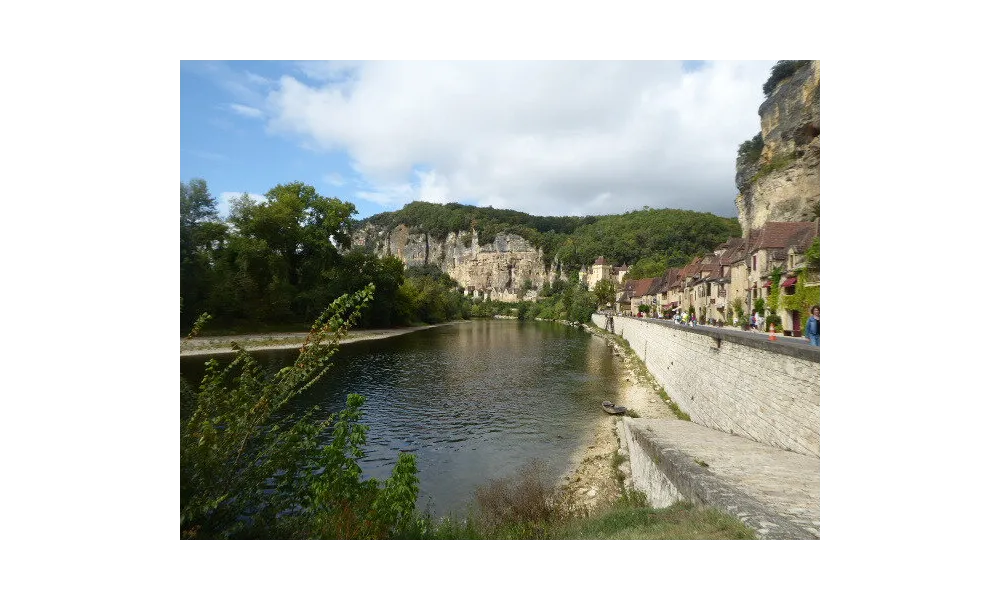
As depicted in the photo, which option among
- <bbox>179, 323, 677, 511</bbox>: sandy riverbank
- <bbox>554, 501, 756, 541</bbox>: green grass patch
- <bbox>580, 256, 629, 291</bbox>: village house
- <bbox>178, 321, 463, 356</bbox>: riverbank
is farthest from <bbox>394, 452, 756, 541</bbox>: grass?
<bbox>580, 256, 629, 291</bbox>: village house

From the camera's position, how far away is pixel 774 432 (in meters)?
7.09

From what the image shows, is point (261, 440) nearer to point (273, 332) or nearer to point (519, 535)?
point (519, 535)

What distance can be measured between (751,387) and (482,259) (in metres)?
113

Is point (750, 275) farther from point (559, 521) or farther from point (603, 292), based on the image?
point (603, 292)

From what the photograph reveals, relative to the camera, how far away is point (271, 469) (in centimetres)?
311

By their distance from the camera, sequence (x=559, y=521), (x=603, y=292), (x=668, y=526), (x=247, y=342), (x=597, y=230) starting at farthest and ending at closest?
(x=597, y=230) → (x=603, y=292) → (x=247, y=342) → (x=559, y=521) → (x=668, y=526)

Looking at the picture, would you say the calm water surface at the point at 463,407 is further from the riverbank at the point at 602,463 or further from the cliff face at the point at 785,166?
the cliff face at the point at 785,166

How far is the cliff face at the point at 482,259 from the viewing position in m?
115

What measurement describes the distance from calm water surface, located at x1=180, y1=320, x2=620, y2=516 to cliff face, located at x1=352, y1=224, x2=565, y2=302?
8745 centimetres

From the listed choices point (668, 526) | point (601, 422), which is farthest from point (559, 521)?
point (601, 422)

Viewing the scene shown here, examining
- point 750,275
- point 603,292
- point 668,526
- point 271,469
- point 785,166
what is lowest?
point 668,526

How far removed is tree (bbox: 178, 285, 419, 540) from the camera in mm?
2785

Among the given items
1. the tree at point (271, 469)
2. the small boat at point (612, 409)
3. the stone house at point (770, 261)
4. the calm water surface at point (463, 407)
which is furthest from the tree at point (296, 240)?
the stone house at point (770, 261)
